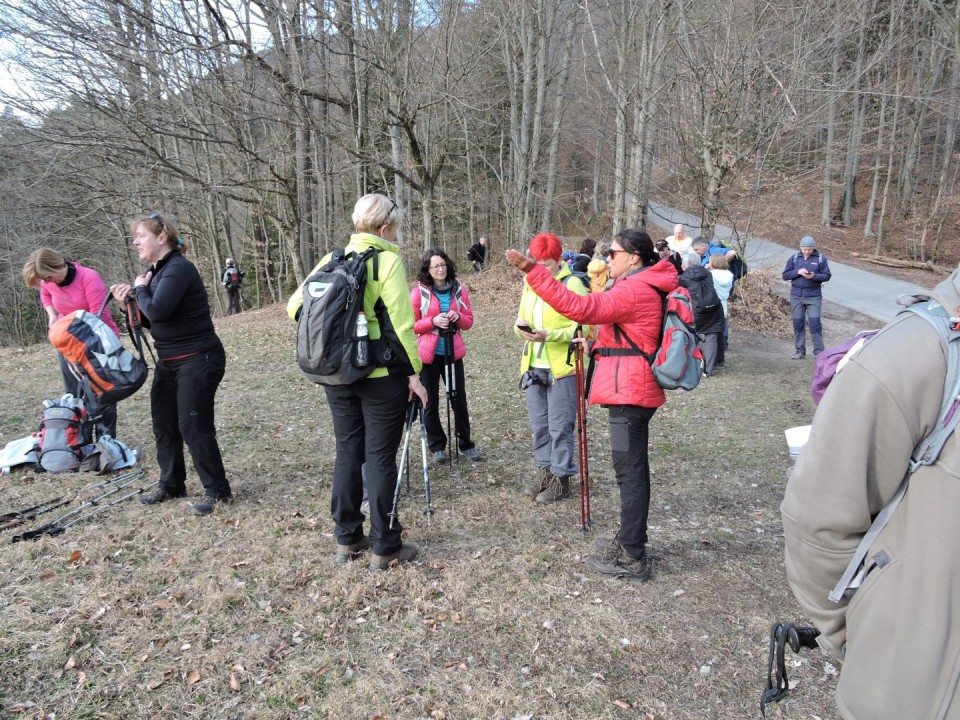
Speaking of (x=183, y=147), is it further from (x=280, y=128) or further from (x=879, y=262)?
(x=879, y=262)

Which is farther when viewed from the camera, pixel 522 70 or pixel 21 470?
pixel 522 70

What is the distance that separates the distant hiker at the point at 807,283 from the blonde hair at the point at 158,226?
31.2 ft

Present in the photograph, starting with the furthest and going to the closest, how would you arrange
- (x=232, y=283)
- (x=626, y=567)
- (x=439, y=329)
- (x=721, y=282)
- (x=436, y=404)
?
(x=232, y=283)
(x=721, y=282)
(x=436, y=404)
(x=439, y=329)
(x=626, y=567)

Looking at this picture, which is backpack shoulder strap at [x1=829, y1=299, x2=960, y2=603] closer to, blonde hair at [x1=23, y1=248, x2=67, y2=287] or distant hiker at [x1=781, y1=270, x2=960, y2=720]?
distant hiker at [x1=781, y1=270, x2=960, y2=720]

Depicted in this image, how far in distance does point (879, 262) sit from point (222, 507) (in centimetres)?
2346

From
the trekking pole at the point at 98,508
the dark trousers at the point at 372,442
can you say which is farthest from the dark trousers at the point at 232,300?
the dark trousers at the point at 372,442

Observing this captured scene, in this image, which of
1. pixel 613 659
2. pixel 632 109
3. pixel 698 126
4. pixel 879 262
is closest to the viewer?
pixel 613 659

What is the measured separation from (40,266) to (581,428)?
485 centimetres

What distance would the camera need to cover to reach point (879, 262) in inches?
839

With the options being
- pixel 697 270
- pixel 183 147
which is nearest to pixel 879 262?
pixel 697 270

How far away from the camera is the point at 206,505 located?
182 inches

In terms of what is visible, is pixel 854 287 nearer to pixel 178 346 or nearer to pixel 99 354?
pixel 178 346

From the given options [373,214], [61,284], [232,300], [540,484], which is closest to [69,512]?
[61,284]

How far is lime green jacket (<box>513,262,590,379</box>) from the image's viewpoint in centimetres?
464
